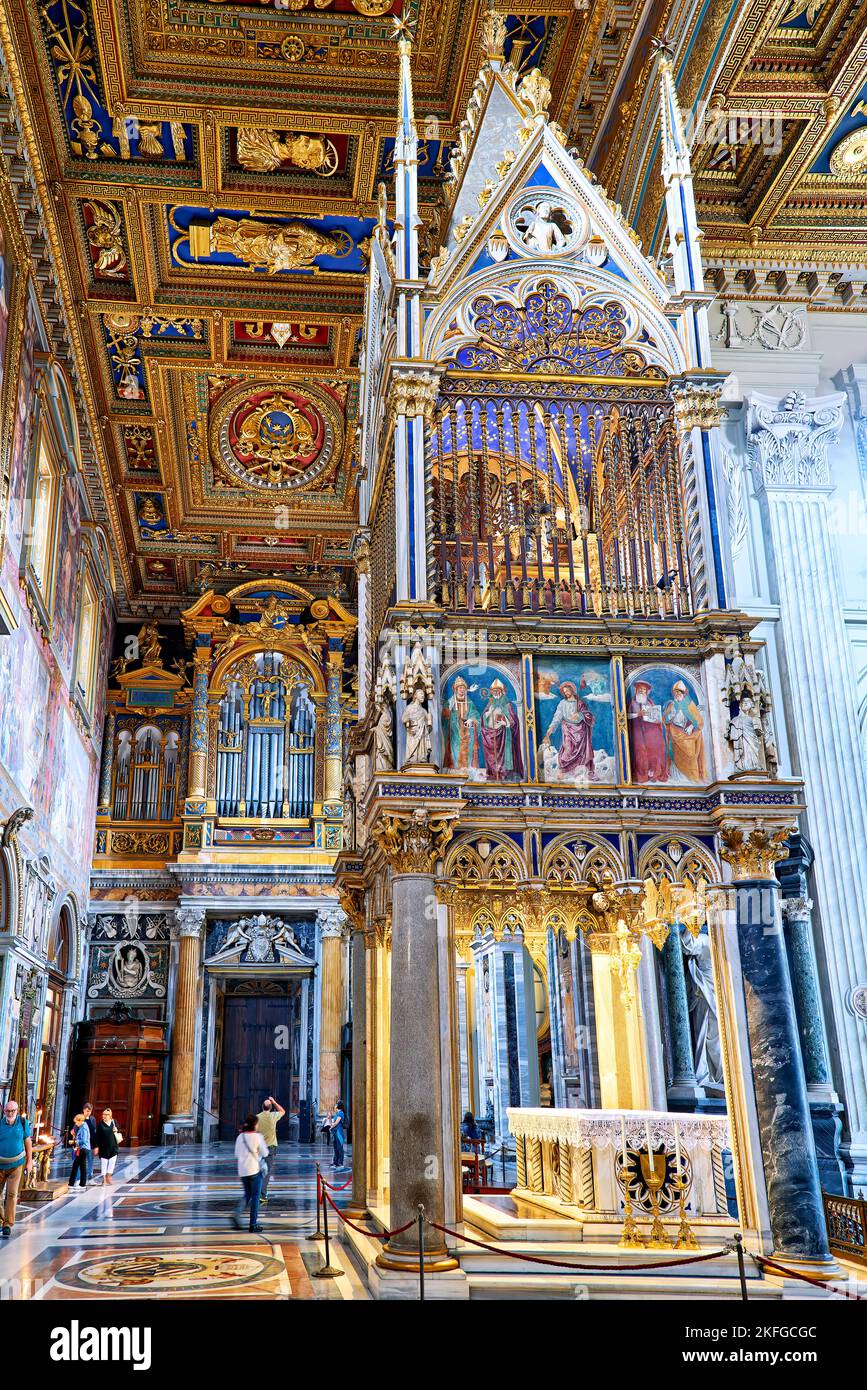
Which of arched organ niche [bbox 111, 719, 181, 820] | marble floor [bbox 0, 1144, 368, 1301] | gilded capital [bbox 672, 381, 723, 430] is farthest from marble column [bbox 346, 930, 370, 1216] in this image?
arched organ niche [bbox 111, 719, 181, 820]

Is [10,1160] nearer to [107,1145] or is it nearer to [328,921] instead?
[107,1145]

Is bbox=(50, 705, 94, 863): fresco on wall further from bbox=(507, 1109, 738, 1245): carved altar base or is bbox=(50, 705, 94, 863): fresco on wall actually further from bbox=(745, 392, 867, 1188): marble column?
bbox=(507, 1109, 738, 1245): carved altar base

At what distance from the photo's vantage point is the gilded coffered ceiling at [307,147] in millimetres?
14016

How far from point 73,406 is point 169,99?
237 inches

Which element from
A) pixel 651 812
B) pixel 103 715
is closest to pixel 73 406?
pixel 103 715

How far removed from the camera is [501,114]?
1225 cm

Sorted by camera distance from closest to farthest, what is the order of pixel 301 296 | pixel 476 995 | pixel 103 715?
pixel 301 296 < pixel 476 995 < pixel 103 715

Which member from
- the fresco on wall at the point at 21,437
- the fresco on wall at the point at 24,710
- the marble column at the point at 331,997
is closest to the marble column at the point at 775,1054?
the fresco on wall at the point at 24,710

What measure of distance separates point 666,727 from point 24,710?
33.3ft

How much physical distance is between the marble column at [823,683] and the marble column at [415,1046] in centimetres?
572

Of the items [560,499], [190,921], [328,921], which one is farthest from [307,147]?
[328,921]

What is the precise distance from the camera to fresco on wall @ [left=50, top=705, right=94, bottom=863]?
2000cm

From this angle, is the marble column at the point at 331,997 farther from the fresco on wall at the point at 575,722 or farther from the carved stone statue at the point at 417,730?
the carved stone statue at the point at 417,730

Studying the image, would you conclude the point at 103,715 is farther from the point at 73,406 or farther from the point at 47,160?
the point at 47,160
